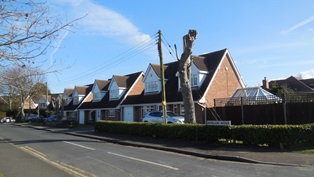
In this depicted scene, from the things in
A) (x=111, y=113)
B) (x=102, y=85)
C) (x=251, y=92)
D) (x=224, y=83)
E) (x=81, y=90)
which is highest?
(x=102, y=85)

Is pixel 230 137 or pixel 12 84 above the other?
pixel 12 84

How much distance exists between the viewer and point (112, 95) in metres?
44.6

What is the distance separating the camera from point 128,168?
10.5 metres

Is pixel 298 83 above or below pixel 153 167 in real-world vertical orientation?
above

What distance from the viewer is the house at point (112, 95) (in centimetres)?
4213

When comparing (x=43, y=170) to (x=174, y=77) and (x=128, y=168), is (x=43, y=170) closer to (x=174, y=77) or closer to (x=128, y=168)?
(x=128, y=168)

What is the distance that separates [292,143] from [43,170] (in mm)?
10214

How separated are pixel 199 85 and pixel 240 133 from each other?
16.3 meters

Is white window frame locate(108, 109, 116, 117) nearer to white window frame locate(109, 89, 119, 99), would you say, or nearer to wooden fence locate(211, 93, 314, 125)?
white window frame locate(109, 89, 119, 99)

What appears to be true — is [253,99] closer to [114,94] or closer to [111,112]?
[111,112]

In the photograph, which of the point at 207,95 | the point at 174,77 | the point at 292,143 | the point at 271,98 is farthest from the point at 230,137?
the point at 174,77

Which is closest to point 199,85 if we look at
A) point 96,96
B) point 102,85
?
point 102,85

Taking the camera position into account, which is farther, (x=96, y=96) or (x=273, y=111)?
(x=96, y=96)

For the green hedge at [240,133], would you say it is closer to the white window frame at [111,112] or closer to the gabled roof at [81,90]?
the white window frame at [111,112]
